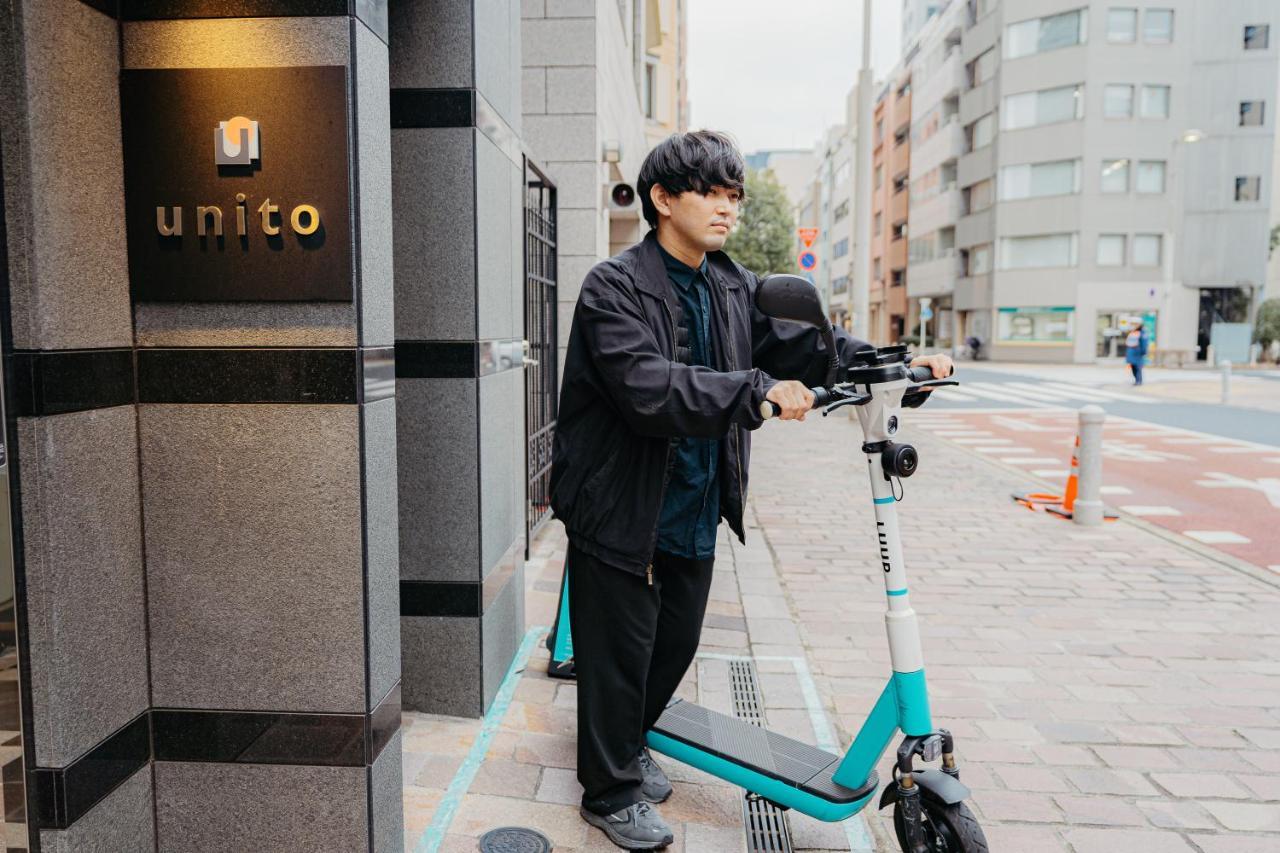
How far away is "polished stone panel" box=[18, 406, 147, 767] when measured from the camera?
2.10 m

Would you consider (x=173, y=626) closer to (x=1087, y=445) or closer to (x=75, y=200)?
(x=75, y=200)

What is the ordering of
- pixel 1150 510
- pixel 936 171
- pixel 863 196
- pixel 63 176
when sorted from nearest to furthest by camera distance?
pixel 63 176
pixel 1150 510
pixel 863 196
pixel 936 171

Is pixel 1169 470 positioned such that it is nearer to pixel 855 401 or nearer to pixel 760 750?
pixel 760 750

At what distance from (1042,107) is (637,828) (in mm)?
51024

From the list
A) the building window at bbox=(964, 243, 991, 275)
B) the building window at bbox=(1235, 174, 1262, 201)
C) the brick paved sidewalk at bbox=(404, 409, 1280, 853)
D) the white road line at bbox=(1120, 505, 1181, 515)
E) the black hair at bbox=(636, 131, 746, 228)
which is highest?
the building window at bbox=(1235, 174, 1262, 201)

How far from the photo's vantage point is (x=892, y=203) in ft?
238

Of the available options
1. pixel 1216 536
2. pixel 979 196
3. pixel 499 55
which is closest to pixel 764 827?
pixel 499 55

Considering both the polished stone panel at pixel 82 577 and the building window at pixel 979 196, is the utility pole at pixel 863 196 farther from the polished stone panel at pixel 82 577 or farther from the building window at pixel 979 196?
the building window at pixel 979 196

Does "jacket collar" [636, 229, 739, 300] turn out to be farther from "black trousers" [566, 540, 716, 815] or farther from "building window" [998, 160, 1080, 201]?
"building window" [998, 160, 1080, 201]

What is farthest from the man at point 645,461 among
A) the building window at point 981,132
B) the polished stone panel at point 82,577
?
the building window at point 981,132

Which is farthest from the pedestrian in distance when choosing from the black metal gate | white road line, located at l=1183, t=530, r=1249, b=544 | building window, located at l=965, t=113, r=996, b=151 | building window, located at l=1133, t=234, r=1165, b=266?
building window, located at l=965, t=113, r=996, b=151

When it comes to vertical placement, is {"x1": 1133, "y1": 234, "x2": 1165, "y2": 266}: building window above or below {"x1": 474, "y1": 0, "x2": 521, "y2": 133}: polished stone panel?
above

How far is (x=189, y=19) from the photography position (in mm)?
2330

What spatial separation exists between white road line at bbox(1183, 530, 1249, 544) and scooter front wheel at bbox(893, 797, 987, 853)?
636 centimetres
